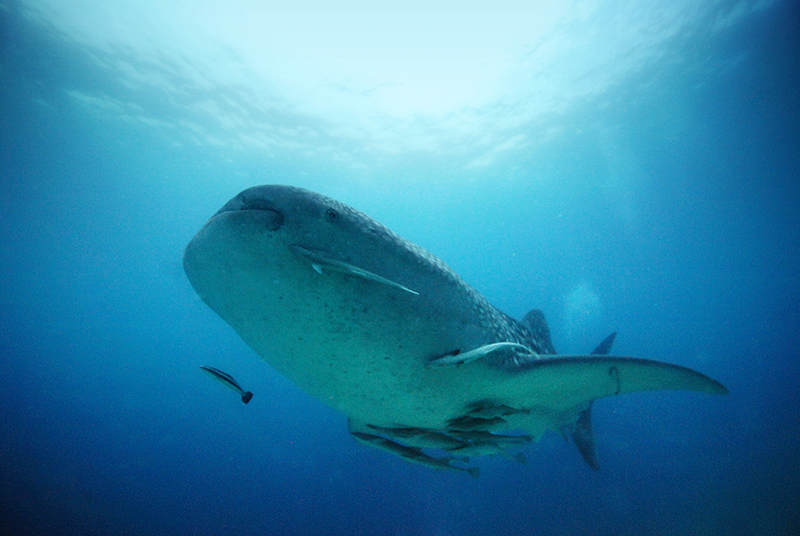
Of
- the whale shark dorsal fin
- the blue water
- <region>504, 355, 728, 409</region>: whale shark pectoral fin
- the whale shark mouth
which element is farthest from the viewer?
the blue water

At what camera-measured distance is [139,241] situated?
164 ft

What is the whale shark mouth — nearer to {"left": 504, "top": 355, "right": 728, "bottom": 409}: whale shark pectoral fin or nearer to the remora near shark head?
the remora near shark head

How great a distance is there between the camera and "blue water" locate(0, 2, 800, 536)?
44.3 feet

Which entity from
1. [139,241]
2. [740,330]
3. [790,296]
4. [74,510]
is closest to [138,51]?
[74,510]

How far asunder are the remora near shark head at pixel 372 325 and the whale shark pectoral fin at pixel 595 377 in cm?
1

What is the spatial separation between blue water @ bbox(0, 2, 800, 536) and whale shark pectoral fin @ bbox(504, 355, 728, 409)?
431cm

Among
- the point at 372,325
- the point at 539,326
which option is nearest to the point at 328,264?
the point at 372,325

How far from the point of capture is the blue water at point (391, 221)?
1350 centimetres

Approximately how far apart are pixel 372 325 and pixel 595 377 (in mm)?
2124

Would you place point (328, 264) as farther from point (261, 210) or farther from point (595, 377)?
point (595, 377)

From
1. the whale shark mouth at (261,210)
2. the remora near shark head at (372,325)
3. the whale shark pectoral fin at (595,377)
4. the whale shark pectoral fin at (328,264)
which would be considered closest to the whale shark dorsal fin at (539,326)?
the remora near shark head at (372,325)

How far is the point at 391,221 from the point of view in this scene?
5384 cm

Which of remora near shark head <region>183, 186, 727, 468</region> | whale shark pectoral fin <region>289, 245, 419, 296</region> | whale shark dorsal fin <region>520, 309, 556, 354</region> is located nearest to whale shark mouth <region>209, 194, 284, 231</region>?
remora near shark head <region>183, 186, 727, 468</region>

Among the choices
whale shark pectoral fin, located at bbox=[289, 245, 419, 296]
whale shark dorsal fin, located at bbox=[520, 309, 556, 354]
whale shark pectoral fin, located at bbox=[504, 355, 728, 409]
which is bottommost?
whale shark pectoral fin, located at bbox=[289, 245, 419, 296]
